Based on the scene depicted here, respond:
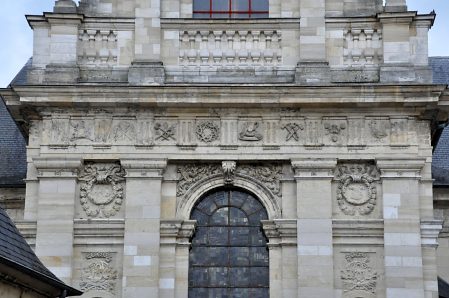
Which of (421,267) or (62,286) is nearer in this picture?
(62,286)

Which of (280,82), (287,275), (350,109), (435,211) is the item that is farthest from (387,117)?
(435,211)

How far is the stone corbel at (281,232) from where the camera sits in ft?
72.7

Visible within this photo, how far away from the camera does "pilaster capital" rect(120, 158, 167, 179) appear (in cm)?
2248

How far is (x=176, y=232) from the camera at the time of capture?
72.9 feet

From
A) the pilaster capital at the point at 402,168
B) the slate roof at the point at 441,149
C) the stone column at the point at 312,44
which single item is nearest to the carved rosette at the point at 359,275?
the pilaster capital at the point at 402,168

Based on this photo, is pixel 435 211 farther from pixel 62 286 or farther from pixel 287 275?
pixel 62 286

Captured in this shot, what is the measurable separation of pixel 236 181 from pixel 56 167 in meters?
3.47

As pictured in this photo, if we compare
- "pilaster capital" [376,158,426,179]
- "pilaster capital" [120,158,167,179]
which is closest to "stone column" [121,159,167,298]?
"pilaster capital" [120,158,167,179]

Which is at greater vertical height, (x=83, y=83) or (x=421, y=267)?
(x=83, y=83)

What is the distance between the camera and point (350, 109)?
22766 millimetres

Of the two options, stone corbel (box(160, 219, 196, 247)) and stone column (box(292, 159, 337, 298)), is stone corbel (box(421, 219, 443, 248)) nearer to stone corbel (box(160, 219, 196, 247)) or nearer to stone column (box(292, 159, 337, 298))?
stone column (box(292, 159, 337, 298))

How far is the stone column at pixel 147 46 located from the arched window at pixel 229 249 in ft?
8.62

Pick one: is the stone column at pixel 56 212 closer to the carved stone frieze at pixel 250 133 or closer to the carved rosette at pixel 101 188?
the carved rosette at pixel 101 188

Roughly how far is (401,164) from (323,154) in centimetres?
149
